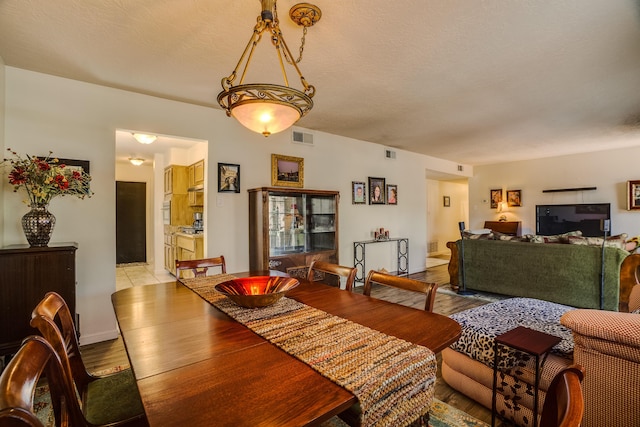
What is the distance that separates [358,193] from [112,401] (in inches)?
173

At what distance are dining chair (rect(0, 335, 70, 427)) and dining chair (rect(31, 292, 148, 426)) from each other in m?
0.08

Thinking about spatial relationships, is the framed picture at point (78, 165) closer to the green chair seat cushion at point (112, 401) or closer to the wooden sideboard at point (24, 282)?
the wooden sideboard at point (24, 282)

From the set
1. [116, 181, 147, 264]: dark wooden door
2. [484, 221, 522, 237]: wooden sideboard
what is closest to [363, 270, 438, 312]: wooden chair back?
[484, 221, 522, 237]: wooden sideboard

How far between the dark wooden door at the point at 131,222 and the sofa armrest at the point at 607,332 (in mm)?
8024

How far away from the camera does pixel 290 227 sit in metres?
4.10

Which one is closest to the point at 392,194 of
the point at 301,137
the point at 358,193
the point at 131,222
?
the point at 358,193

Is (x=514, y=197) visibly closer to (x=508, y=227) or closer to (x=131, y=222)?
(x=508, y=227)

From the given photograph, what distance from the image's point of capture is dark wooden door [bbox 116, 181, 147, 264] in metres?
7.18

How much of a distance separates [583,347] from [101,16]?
128 inches

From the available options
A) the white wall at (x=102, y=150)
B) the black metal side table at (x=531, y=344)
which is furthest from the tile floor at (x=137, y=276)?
the black metal side table at (x=531, y=344)

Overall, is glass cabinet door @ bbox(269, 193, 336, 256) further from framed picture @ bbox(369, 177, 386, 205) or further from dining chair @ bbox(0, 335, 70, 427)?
dining chair @ bbox(0, 335, 70, 427)

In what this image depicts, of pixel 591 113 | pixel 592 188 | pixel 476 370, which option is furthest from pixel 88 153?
pixel 592 188

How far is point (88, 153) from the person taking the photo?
2.95m

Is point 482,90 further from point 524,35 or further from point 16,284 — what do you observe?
point 16,284
